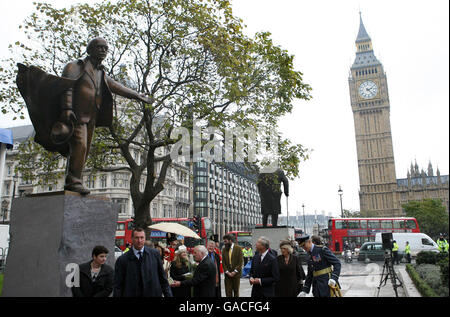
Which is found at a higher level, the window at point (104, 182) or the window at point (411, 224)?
the window at point (104, 182)

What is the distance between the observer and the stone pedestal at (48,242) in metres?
4.23

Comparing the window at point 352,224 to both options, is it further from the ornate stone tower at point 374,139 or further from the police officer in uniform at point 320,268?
the ornate stone tower at point 374,139

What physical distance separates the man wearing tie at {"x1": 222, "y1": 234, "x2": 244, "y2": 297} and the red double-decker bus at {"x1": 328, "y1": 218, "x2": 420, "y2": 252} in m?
25.0

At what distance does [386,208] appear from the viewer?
106 m

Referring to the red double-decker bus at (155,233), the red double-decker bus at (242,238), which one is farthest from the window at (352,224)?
the red double-decker bus at (155,233)

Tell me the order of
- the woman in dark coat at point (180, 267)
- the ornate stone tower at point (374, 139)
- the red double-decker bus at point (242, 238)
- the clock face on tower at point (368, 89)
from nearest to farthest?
the woman in dark coat at point (180, 267), the red double-decker bus at point (242, 238), the ornate stone tower at point (374, 139), the clock face on tower at point (368, 89)

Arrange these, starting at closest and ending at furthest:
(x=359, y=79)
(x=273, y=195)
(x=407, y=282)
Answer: (x=407, y=282), (x=273, y=195), (x=359, y=79)

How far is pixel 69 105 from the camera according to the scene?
16.0 feet

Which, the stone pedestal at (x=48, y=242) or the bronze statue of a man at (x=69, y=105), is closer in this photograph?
the stone pedestal at (x=48, y=242)

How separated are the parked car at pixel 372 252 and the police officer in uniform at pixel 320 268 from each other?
2079cm
